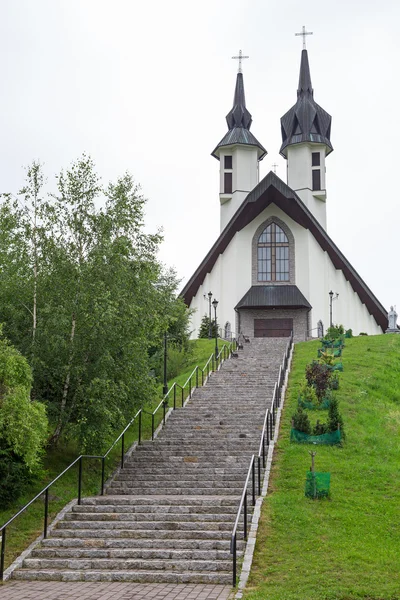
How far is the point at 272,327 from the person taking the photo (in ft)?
118

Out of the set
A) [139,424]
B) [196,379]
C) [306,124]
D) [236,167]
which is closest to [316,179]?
[306,124]

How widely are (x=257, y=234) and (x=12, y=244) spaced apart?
24.3 m

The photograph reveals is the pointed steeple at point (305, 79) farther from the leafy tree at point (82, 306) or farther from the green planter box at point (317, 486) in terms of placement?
the green planter box at point (317, 486)

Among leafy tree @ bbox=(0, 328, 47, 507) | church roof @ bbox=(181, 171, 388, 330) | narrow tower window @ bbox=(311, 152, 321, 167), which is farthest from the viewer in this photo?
narrow tower window @ bbox=(311, 152, 321, 167)

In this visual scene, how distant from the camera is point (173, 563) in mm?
9508

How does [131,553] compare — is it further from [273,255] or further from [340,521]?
[273,255]

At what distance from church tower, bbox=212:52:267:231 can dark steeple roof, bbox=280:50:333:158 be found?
6.66ft

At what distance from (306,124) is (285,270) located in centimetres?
1072

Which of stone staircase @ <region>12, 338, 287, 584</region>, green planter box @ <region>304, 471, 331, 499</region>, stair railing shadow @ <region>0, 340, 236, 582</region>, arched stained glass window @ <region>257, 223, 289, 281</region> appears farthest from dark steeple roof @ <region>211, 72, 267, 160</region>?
green planter box @ <region>304, 471, 331, 499</region>

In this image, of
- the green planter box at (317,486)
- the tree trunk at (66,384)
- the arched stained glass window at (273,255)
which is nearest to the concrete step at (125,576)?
the green planter box at (317,486)

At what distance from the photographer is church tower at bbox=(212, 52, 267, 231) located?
4200 cm

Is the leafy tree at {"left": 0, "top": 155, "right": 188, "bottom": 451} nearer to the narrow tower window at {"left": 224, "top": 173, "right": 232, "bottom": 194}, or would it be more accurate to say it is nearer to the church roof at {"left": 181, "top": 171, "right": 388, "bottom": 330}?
the church roof at {"left": 181, "top": 171, "right": 388, "bottom": 330}

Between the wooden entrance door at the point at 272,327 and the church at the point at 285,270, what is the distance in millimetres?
32

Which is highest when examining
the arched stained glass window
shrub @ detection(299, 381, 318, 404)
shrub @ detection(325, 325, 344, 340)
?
the arched stained glass window
